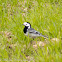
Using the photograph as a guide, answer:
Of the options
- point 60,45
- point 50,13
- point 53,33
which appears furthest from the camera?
point 50,13

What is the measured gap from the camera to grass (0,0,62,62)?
10.6 ft

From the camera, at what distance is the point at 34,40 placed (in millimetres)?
4215

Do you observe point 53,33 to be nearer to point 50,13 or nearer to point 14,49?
point 14,49

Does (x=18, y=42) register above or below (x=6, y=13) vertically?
below

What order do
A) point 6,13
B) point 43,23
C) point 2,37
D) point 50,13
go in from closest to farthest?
point 2,37 → point 43,23 → point 50,13 → point 6,13

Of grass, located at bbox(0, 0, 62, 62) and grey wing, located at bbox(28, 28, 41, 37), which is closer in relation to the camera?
grass, located at bbox(0, 0, 62, 62)

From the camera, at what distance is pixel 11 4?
704 centimetres

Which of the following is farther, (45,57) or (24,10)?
(24,10)

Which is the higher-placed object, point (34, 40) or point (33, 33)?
point (33, 33)

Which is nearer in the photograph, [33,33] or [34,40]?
[34,40]

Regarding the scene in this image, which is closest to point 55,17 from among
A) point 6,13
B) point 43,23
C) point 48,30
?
point 43,23

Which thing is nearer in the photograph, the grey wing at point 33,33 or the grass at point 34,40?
the grass at point 34,40

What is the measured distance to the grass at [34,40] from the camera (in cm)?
322

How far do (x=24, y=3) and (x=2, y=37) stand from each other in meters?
3.16
